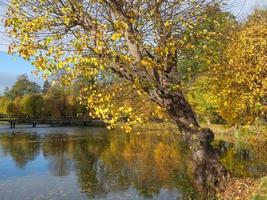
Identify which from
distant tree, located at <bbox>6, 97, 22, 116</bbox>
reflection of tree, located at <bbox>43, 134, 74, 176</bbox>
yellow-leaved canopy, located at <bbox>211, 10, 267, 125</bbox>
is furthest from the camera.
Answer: distant tree, located at <bbox>6, 97, 22, 116</bbox>

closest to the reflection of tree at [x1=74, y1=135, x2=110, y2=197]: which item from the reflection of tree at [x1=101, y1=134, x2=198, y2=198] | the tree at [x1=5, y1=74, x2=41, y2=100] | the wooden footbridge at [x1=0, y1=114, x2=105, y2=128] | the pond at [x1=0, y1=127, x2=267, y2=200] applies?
the pond at [x1=0, y1=127, x2=267, y2=200]

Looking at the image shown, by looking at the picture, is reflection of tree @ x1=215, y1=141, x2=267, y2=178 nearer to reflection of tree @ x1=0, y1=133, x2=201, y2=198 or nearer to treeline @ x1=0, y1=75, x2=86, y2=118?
reflection of tree @ x1=0, y1=133, x2=201, y2=198

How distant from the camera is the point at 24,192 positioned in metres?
23.2

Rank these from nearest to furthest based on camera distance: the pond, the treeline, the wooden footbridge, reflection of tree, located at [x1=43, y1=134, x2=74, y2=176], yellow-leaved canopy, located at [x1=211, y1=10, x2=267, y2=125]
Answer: yellow-leaved canopy, located at [x1=211, y1=10, x2=267, y2=125]
the pond
reflection of tree, located at [x1=43, y1=134, x2=74, y2=176]
the wooden footbridge
the treeline

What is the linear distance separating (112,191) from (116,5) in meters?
14.6

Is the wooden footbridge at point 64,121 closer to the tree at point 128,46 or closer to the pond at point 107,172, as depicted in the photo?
the pond at point 107,172

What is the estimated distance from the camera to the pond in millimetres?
22250

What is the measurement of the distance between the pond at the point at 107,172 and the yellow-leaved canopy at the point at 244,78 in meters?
2.79

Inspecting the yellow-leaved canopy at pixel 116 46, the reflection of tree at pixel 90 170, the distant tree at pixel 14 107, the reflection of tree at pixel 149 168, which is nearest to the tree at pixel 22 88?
the distant tree at pixel 14 107

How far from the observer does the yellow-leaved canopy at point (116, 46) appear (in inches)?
378

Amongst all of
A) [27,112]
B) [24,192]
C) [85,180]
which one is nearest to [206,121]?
[85,180]

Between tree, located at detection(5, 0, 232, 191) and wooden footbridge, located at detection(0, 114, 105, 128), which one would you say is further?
wooden footbridge, located at detection(0, 114, 105, 128)

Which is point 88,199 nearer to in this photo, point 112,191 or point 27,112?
point 112,191

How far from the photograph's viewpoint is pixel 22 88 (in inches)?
6511
